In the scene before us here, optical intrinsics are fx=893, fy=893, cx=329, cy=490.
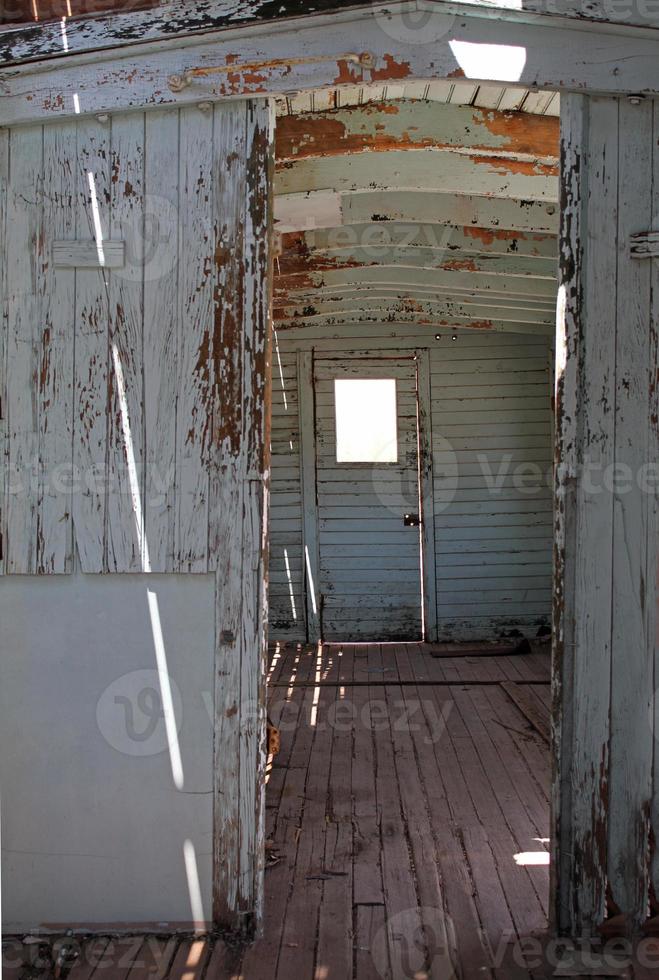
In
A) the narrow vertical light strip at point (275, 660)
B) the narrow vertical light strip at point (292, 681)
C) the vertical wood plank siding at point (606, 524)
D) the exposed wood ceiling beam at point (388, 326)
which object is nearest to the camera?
the vertical wood plank siding at point (606, 524)

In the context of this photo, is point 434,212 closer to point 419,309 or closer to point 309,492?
point 419,309

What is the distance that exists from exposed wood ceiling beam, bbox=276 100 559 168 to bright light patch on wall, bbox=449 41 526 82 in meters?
0.90

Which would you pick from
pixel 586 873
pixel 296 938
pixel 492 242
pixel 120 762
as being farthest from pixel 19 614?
pixel 492 242

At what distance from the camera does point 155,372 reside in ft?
9.98

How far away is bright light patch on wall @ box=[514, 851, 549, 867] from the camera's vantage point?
11.8 feet

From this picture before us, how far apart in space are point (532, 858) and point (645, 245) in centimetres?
242

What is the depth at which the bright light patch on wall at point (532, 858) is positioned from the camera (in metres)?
3.58

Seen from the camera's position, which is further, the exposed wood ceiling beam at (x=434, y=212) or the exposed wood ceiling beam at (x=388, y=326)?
the exposed wood ceiling beam at (x=388, y=326)

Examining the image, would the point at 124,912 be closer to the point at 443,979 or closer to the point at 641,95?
the point at 443,979

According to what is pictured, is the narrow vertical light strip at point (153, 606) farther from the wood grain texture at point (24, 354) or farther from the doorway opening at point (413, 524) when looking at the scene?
the doorway opening at point (413, 524)

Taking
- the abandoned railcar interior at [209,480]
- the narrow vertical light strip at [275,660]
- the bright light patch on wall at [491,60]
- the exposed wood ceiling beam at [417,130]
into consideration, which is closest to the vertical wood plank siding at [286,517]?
the narrow vertical light strip at [275,660]

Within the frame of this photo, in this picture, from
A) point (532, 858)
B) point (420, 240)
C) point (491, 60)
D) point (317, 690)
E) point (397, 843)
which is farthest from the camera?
point (317, 690)

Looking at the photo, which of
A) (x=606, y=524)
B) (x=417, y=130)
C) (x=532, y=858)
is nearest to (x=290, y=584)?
(x=532, y=858)

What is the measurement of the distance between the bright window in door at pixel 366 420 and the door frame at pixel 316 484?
0.24 m
